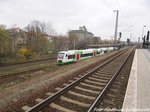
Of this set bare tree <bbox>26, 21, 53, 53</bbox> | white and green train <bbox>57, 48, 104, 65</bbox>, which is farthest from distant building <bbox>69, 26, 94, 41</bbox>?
white and green train <bbox>57, 48, 104, 65</bbox>

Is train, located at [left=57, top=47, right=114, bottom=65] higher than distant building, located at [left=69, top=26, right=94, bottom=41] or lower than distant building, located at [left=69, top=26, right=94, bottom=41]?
lower

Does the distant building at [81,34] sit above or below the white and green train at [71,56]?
above

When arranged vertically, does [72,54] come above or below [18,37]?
below

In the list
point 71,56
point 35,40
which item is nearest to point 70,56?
point 71,56

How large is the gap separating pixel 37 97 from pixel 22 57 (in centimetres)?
4433

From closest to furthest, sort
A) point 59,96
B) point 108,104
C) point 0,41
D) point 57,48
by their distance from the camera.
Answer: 1. point 108,104
2. point 59,96
3. point 0,41
4. point 57,48

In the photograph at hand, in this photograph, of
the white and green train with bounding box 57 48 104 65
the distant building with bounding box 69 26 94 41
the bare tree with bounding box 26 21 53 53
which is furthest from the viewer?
the distant building with bounding box 69 26 94 41

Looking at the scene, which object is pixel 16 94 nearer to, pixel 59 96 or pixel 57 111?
pixel 59 96

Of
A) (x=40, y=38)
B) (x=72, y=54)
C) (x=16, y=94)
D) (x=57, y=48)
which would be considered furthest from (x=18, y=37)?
(x=16, y=94)

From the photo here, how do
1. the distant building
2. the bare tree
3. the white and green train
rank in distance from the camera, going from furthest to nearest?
the distant building < the bare tree < the white and green train

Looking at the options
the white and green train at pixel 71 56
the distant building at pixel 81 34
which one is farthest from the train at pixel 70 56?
the distant building at pixel 81 34

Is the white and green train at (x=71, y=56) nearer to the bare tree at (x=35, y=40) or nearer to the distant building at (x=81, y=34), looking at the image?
the bare tree at (x=35, y=40)

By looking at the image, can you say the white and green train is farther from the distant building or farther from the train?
the distant building

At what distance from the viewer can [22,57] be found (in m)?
49.9
